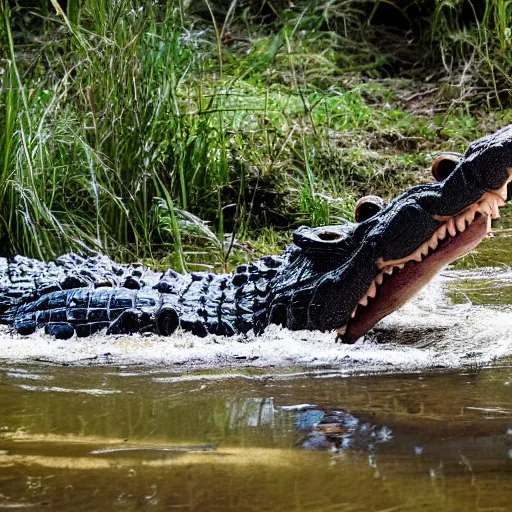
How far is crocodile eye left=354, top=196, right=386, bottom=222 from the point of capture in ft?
11.2

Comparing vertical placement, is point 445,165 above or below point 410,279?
above

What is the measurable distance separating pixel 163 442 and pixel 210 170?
3.38m

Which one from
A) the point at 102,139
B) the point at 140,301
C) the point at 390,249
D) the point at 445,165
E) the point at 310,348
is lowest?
the point at 310,348

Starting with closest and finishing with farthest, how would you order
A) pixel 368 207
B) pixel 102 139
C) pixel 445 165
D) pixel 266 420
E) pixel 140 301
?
pixel 266 420 → pixel 445 165 → pixel 368 207 → pixel 140 301 → pixel 102 139

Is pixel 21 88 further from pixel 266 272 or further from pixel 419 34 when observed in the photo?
pixel 419 34

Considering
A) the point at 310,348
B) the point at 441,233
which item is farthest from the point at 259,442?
the point at 441,233

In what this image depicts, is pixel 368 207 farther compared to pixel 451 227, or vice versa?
pixel 368 207

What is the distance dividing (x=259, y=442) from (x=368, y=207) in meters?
1.44

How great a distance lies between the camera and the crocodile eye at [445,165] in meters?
3.25

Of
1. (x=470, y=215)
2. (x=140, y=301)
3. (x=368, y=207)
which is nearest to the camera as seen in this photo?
(x=470, y=215)

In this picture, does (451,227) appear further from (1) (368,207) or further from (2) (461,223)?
(1) (368,207)

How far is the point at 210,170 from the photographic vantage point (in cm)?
545

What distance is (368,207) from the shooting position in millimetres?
3430

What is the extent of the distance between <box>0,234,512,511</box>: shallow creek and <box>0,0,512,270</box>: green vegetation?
1.21 metres
